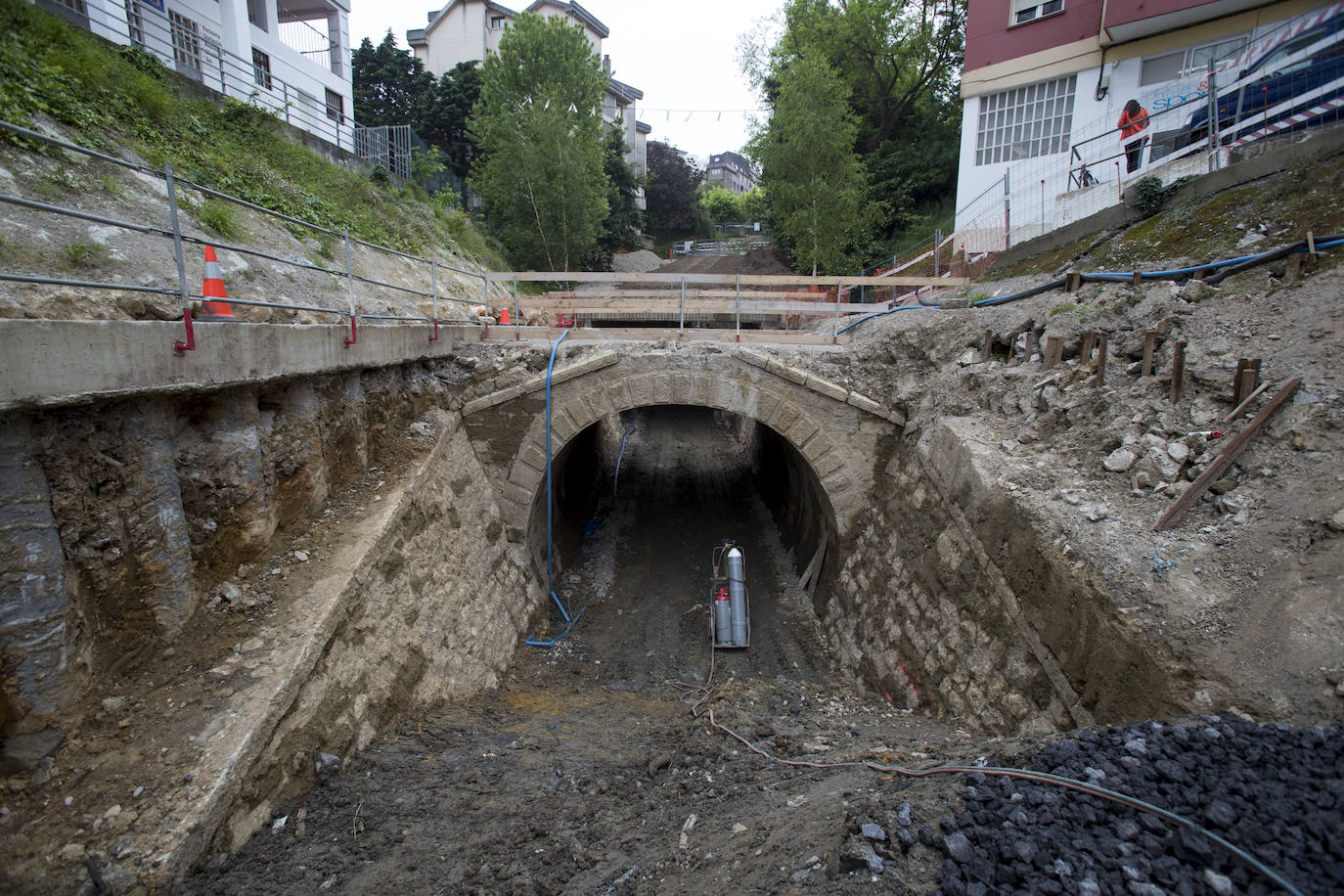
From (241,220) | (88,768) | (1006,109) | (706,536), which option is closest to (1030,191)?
(1006,109)

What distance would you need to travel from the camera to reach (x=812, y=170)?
17.3m

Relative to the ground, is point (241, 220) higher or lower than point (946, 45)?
lower

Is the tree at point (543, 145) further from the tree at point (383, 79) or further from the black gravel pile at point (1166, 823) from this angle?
the black gravel pile at point (1166, 823)

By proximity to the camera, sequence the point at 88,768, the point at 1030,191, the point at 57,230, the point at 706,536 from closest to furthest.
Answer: the point at 88,768 → the point at 57,230 → the point at 706,536 → the point at 1030,191

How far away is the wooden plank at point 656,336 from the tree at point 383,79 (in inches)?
1120

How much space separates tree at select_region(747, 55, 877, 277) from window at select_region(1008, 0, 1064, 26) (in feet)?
16.7

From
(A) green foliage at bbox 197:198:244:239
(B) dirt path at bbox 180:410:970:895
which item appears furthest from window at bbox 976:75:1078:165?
(A) green foliage at bbox 197:198:244:239

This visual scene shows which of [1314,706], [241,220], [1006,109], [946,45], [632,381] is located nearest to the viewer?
[1314,706]

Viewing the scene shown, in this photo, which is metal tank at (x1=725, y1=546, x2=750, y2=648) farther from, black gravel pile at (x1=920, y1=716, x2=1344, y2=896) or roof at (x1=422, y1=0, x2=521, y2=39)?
roof at (x1=422, y1=0, x2=521, y2=39)

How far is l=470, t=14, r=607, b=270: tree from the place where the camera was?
1992cm

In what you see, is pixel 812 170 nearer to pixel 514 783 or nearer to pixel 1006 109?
pixel 1006 109

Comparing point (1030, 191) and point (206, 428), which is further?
point (1030, 191)

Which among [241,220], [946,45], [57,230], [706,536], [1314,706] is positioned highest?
[946,45]

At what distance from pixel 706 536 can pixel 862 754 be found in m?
8.39
